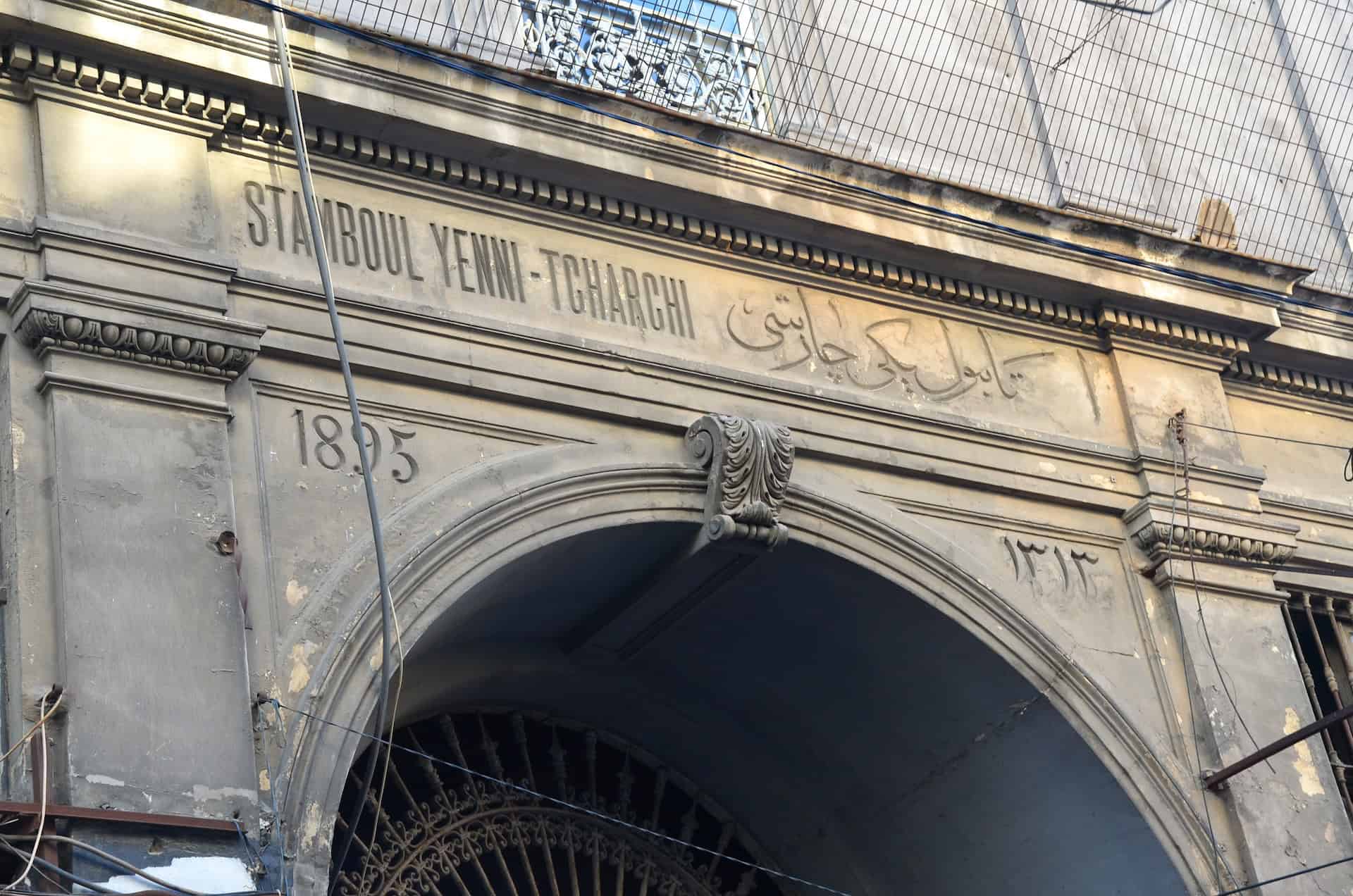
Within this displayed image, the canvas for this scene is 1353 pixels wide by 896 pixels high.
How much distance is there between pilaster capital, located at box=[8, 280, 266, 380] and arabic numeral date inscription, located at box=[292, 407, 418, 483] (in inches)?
13.4

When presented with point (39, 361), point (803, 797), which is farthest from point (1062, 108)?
point (39, 361)

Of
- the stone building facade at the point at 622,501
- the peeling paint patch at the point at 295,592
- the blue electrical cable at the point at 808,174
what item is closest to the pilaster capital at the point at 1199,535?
the stone building facade at the point at 622,501

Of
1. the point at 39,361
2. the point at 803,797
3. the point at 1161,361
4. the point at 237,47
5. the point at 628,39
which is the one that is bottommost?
the point at 803,797

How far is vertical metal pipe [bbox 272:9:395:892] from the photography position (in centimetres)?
715

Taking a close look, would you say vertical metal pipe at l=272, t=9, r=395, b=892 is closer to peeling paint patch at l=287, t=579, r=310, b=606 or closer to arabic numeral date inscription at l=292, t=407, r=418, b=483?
arabic numeral date inscription at l=292, t=407, r=418, b=483

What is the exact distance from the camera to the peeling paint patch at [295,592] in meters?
7.34

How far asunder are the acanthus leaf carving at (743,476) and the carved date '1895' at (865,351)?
0.62 meters

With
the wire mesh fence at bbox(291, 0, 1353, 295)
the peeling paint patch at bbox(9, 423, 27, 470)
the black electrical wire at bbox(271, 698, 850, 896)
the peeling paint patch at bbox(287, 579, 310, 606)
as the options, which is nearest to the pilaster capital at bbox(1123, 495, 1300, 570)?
the wire mesh fence at bbox(291, 0, 1353, 295)

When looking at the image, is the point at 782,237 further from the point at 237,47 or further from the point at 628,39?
the point at 237,47

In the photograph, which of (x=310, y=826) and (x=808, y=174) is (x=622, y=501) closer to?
(x=808, y=174)

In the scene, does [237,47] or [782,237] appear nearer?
[237,47]

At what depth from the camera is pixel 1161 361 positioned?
33.0 ft

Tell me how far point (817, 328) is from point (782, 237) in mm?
425

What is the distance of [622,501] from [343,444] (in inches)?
45.6
